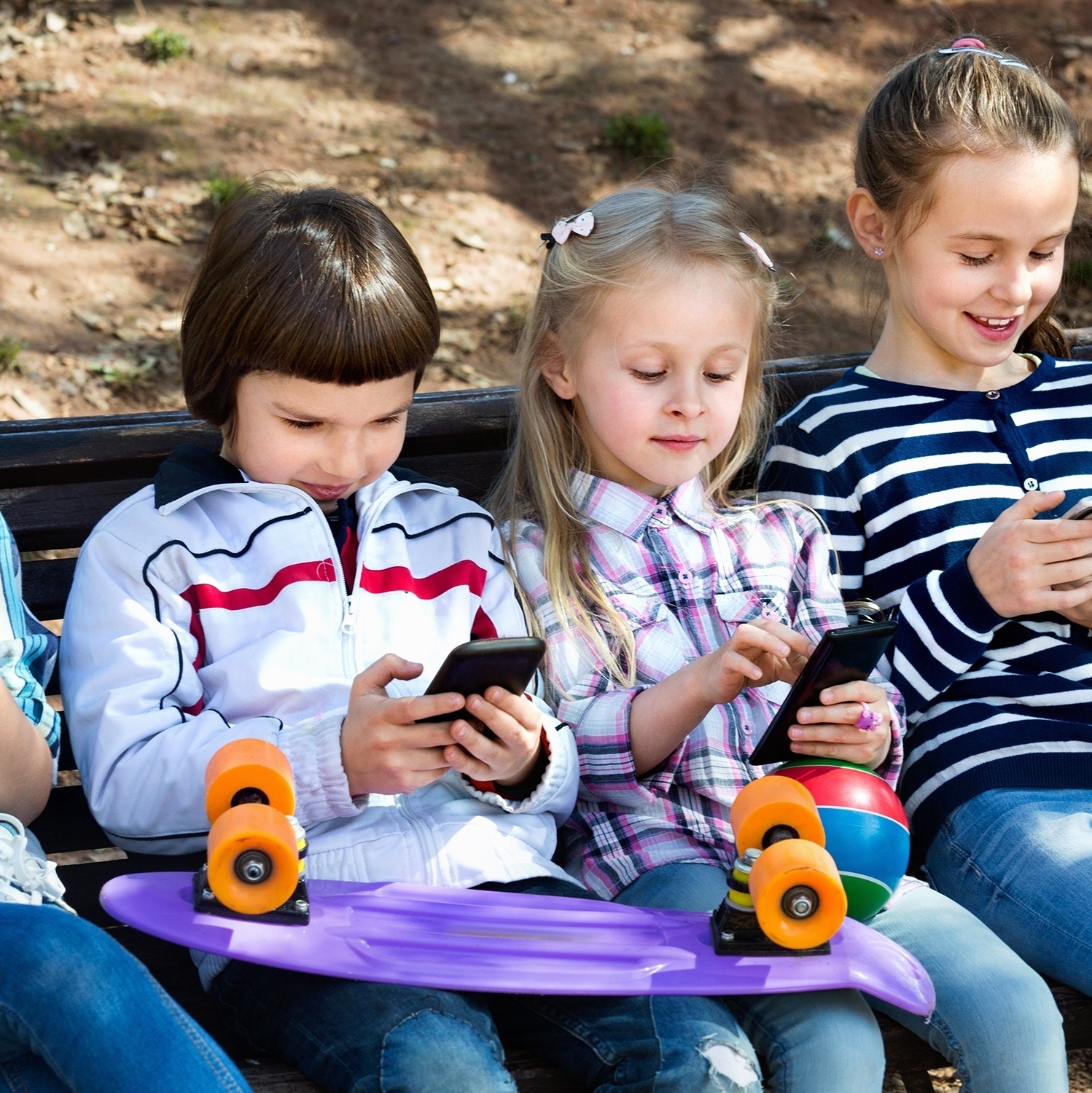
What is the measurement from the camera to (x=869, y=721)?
2324 millimetres

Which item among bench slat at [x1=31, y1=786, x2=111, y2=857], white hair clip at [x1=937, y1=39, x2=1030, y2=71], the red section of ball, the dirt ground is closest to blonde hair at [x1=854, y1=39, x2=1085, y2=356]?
white hair clip at [x1=937, y1=39, x2=1030, y2=71]

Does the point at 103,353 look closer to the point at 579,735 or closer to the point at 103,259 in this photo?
the point at 103,259

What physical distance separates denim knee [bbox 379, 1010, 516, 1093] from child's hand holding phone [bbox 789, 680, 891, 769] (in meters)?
0.69

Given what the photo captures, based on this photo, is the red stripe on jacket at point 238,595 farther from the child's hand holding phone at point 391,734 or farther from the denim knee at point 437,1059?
the denim knee at point 437,1059

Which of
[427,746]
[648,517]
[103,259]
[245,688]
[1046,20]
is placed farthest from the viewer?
[1046,20]

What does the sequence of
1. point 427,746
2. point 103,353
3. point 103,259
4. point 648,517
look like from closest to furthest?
point 427,746, point 648,517, point 103,353, point 103,259

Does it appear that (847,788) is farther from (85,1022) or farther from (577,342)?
(85,1022)

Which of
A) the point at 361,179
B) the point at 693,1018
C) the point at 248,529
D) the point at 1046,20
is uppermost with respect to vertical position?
the point at 1046,20

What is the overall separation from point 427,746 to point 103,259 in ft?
13.0

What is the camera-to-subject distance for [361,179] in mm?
6156

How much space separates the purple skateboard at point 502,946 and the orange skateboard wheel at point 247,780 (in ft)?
0.49

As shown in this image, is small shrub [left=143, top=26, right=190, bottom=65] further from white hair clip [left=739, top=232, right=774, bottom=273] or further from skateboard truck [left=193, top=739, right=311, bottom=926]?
skateboard truck [left=193, top=739, right=311, bottom=926]

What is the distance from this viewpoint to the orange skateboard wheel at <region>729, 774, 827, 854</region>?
6.68 feet

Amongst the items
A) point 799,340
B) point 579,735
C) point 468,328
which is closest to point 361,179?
point 468,328
